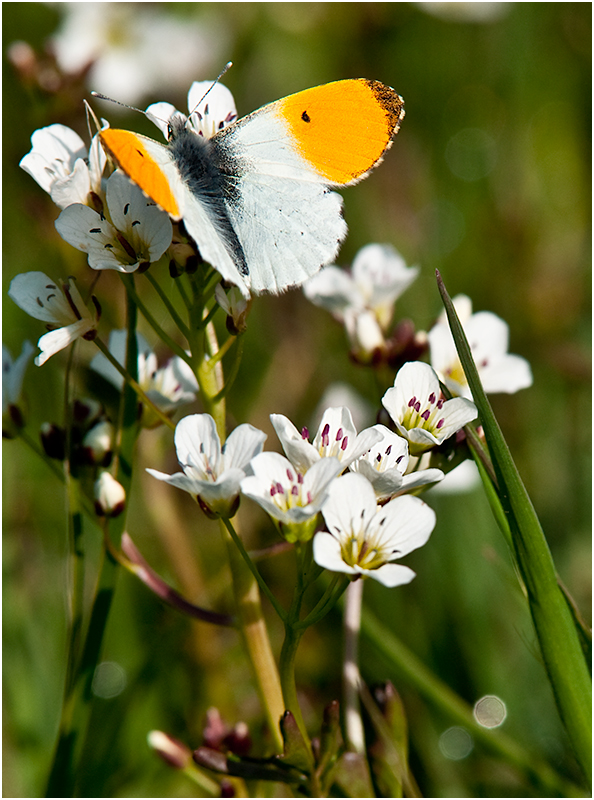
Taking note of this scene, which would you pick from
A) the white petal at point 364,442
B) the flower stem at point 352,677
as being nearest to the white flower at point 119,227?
the white petal at point 364,442

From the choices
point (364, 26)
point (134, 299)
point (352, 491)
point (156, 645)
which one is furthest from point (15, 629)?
point (364, 26)

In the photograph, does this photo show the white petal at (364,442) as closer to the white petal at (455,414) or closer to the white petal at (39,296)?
the white petal at (455,414)

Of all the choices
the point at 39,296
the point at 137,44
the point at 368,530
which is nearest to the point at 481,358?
the point at 368,530

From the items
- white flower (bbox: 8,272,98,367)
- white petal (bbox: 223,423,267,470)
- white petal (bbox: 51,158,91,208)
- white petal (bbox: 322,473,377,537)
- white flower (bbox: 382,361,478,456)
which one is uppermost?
white petal (bbox: 51,158,91,208)

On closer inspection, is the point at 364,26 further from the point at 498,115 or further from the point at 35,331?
the point at 35,331

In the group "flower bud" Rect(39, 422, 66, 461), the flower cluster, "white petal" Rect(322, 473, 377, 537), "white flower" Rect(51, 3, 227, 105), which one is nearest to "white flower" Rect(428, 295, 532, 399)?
the flower cluster

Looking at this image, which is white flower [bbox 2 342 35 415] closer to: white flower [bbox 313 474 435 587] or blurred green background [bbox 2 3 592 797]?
blurred green background [bbox 2 3 592 797]
